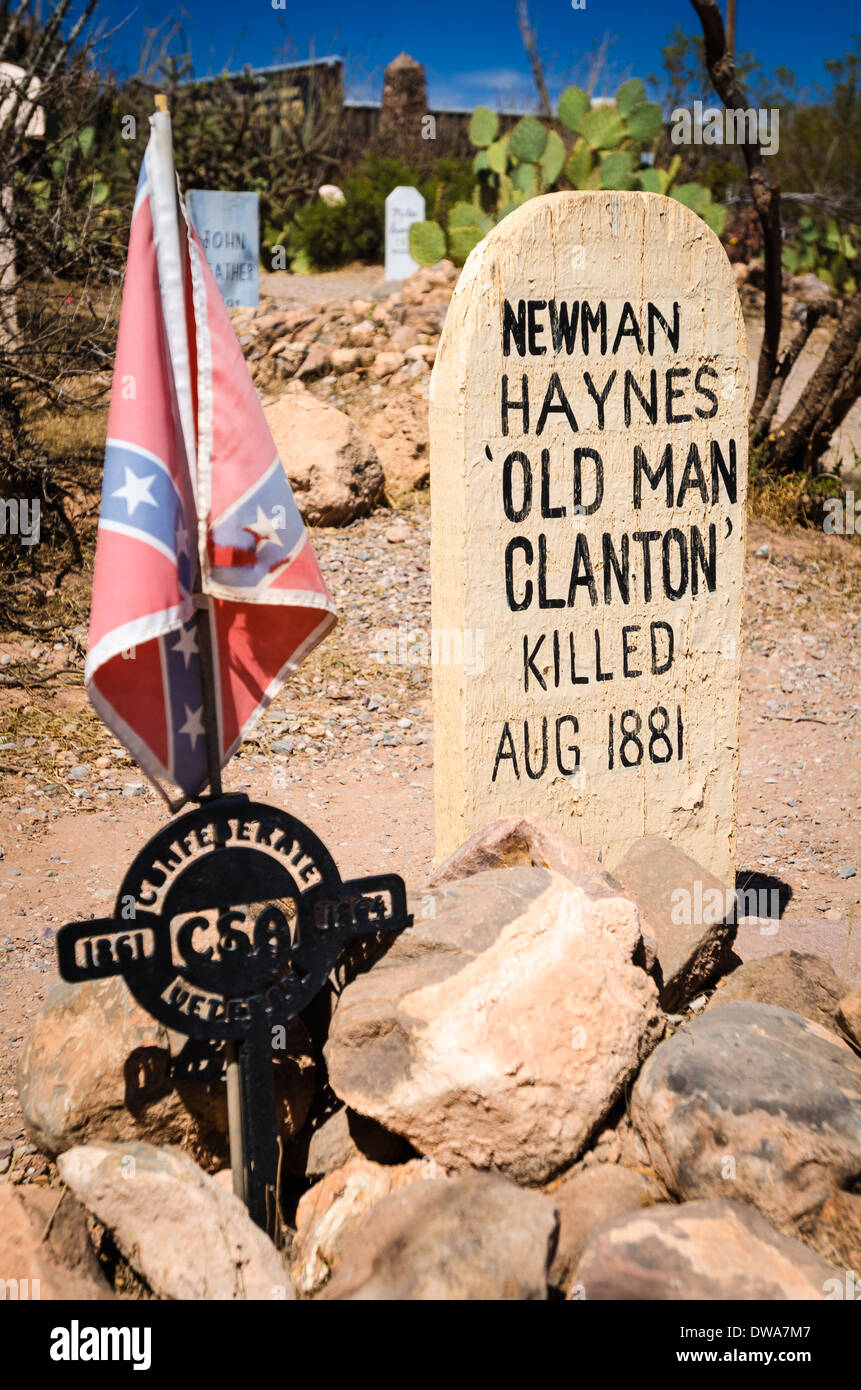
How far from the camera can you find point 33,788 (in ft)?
15.9

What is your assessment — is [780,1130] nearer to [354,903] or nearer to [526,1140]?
[526,1140]

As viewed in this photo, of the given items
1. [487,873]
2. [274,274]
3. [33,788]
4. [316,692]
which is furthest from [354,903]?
[274,274]

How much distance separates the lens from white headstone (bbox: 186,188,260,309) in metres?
11.2

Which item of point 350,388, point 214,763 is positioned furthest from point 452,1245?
point 350,388

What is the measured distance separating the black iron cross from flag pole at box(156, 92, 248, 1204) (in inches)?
0.5

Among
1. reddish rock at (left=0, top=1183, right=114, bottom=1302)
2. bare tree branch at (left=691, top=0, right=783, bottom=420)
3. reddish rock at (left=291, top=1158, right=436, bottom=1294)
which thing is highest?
bare tree branch at (left=691, top=0, right=783, bottom=420)

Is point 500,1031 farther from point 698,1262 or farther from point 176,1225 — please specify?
point 176,1225

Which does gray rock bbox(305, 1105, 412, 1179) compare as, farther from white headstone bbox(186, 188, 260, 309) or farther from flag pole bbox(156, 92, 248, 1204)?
white headstone bbox(186, 188, 260, 309)

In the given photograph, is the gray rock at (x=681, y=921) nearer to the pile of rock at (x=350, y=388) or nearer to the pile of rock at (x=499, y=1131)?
the pile of rock at (x=499, y=1131)

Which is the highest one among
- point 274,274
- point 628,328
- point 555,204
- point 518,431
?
point 274,274

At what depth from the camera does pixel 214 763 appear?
8.45 ft

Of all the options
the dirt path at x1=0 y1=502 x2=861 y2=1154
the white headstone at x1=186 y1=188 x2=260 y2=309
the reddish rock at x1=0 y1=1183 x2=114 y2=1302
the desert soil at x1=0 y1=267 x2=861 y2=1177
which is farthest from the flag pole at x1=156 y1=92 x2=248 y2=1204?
the white headstone at x1=186 y1=188 x2=260 y2=309

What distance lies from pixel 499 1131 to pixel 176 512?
1.44 metres
